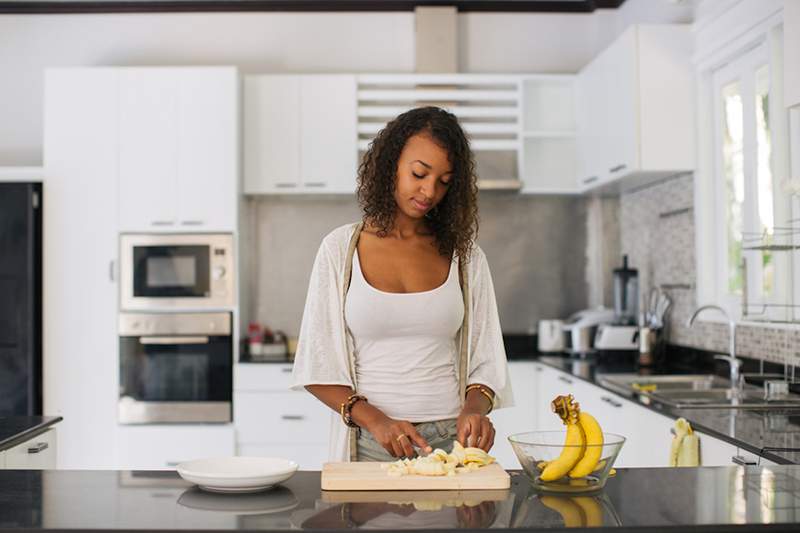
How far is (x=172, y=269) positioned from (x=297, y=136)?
0.92 meters

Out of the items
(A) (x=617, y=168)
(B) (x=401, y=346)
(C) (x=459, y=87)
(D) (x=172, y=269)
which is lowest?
(B) (x=401, y=346)

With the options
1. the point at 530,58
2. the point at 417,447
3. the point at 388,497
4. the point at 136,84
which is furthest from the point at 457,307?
the point at 530,58

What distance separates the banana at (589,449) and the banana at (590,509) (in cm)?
5

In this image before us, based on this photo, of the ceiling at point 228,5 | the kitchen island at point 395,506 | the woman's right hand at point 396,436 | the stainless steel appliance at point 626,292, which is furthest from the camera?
the ceiling at point 228,5

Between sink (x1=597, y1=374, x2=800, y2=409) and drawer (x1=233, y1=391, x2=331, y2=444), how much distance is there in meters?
1.42

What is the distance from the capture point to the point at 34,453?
8.45 feet

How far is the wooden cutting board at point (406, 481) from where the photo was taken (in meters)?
1.53

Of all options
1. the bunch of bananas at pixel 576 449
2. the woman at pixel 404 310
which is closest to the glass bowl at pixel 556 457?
the bunch of bananas at pixel 576 449

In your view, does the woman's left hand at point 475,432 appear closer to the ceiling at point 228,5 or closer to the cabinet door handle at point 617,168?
the cabinet door handle at point 617,168

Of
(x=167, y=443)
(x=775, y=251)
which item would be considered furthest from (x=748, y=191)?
(x=167, y=443)

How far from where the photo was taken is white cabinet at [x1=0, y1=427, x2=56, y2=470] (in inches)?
94.7

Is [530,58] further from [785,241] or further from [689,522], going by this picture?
[689,522]

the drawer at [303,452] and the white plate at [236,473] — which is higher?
the white plate at [236,473]

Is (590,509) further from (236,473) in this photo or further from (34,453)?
(34,453)
